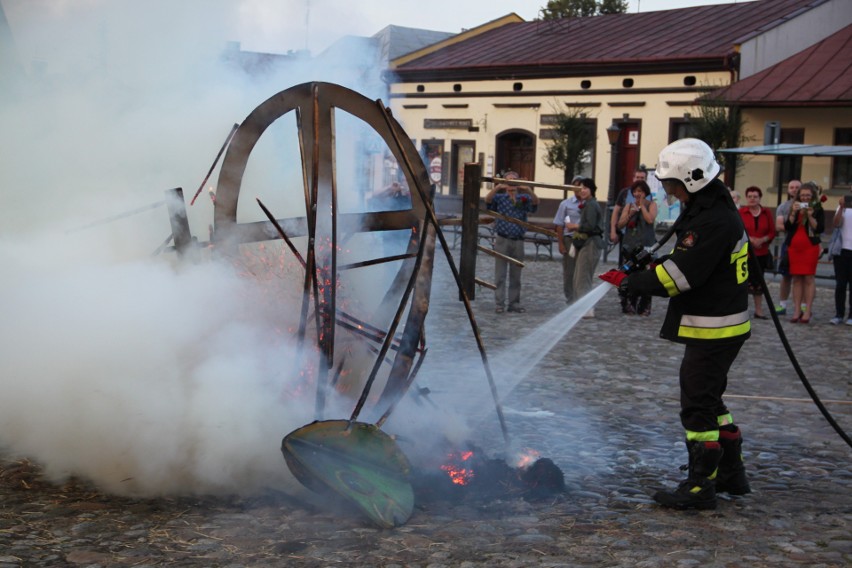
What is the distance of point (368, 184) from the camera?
25.4 ft

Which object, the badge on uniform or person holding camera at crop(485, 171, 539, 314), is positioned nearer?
the badge on uniform

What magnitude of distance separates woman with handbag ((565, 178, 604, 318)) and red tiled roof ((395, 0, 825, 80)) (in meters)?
16.7

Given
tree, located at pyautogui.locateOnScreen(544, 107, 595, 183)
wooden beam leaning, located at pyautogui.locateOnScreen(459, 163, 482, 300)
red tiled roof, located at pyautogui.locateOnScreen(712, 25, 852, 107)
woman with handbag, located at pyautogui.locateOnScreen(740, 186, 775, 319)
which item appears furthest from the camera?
tree, located at pyautogui.locateOnScreen(544, 107, 595, 183)

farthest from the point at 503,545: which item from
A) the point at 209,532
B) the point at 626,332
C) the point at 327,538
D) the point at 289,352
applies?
the point at 626,332

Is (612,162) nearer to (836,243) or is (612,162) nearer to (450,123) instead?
(450,123)

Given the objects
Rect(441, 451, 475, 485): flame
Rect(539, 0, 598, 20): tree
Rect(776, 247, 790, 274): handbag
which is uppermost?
Rect(539, 0, 598, 20): tree

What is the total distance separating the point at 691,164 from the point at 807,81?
24045 mm

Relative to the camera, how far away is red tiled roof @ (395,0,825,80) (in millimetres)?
30297

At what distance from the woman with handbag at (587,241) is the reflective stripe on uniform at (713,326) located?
7.18 m

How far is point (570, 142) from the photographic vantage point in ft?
103

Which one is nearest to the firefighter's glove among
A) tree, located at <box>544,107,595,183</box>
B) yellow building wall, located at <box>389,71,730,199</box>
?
yellow building wall, located at <box>389,71,730,199</box>

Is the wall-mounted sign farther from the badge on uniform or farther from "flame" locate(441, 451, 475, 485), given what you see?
"flame" locate(441, 451, 475, 485)

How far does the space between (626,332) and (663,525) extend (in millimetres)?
6680

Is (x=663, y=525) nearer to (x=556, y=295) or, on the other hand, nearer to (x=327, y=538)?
(x=327, y=538)
